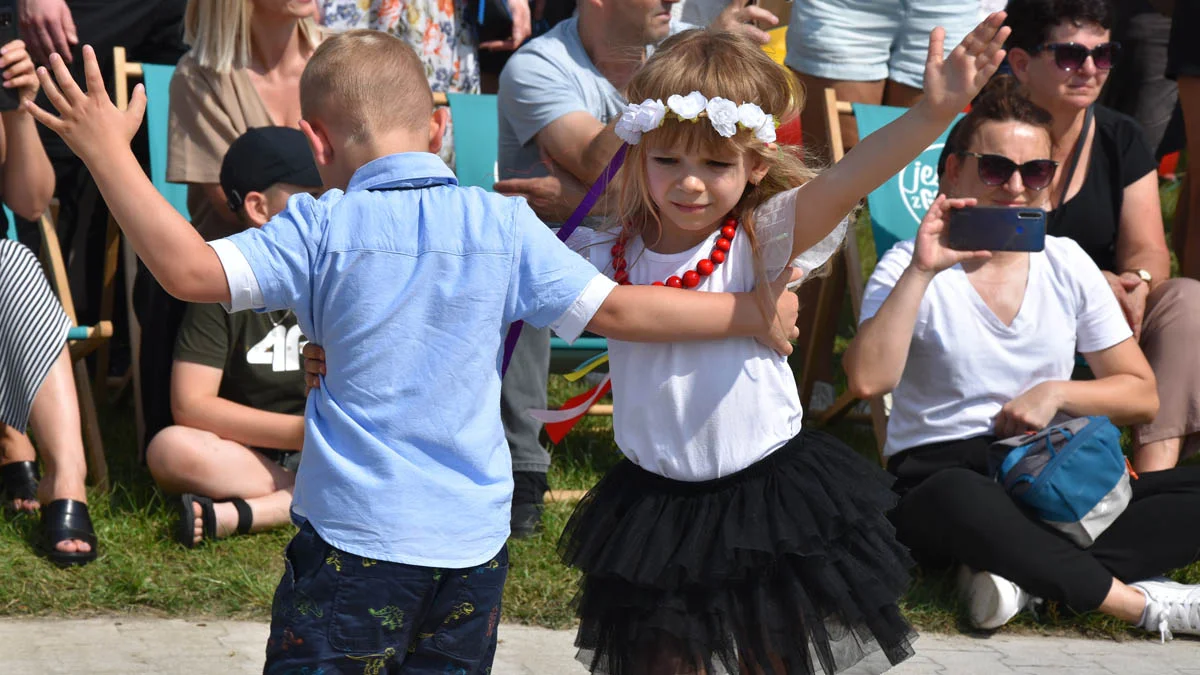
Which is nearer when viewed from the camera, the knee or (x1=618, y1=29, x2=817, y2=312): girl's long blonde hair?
(x1=618, y1=29, x2=817, y2=312): girl's long blonde hair

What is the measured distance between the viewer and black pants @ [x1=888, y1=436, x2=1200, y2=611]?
3.78 metres

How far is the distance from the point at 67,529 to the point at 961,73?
273 cm

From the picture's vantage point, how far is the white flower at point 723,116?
2508 millimetres

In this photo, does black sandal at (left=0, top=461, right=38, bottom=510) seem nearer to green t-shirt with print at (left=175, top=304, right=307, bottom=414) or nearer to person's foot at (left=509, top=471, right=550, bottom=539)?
green t-shirt with print at (left=175, top=304, right=307, bottom=414)

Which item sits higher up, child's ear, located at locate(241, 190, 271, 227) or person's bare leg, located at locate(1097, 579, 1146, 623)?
child's ear, located at locate(241, 190, 271, 227)

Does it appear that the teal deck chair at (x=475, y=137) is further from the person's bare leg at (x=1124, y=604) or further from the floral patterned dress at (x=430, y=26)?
the person's bare leg at (x=1124, y=604)

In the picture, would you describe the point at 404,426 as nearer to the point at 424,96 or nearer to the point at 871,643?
the point at 424,96

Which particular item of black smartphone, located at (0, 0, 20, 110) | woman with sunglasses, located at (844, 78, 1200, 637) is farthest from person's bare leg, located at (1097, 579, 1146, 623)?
black smartphone, located at (0, 0, 20, 110)

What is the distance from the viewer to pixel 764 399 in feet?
8.82

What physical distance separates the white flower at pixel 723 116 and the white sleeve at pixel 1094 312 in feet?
6.57

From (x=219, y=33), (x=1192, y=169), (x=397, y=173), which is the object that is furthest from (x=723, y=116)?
(x=1192, y=169)

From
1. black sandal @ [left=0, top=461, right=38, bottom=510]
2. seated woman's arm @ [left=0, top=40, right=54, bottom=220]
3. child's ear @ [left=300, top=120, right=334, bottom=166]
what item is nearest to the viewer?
child's ear @ [left=300, top=120, right=334, bottom=166]

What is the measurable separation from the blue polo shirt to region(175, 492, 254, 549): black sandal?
1825 mm

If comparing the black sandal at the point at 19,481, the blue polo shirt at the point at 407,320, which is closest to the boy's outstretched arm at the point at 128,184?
the blue polo shirt at the point at 407,320
